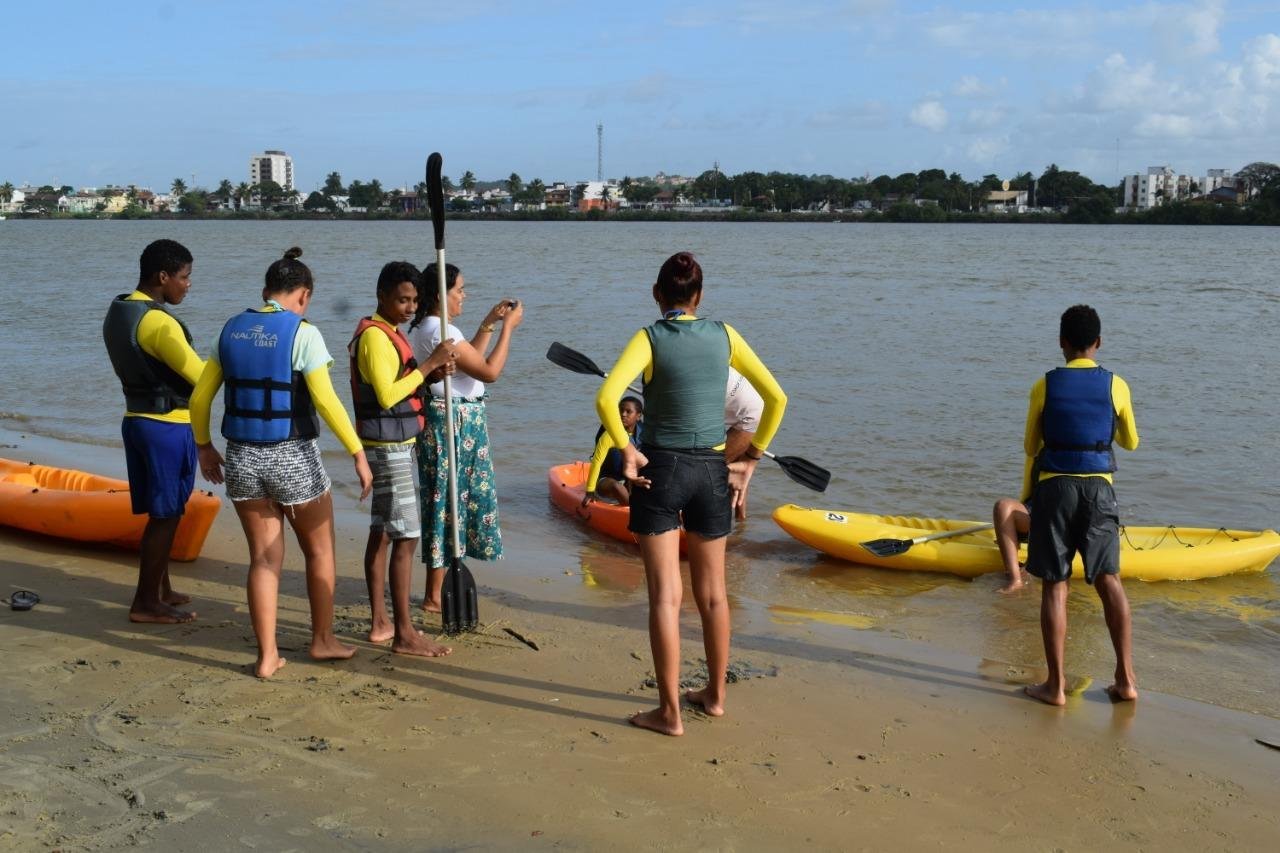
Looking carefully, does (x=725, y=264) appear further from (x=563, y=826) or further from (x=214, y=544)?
(x=563, y=826)

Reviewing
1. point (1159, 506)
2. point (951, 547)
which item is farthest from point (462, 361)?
point (1159, 506)

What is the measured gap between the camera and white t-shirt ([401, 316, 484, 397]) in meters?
5.12

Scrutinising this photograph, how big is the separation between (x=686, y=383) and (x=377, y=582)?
6.23 feet

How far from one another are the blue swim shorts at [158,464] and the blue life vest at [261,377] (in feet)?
3.56

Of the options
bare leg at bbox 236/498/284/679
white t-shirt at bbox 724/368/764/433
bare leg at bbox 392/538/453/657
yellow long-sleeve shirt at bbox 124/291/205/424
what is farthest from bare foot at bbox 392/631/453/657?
white t-shirt at bbox 724/368/764/433

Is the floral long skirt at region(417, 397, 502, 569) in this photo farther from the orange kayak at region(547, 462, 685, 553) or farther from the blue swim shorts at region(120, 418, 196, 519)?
the orange kayak at region(547, 462, 685, 553)

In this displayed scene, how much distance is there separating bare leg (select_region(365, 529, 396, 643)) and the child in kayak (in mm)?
1408

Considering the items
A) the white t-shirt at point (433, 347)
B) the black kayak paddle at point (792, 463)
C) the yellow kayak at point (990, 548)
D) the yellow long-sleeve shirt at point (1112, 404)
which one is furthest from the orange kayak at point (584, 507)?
the yellow long-sleeve shirt at point (1112, 404)

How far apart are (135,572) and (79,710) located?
87.6 inches

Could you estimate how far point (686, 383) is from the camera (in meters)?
4.13

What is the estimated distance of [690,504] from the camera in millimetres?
4242

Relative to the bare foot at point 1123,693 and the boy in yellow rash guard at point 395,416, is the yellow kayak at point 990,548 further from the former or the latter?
the boy in yellow rash guard at point 395,416

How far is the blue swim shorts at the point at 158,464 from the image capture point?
5438 mm

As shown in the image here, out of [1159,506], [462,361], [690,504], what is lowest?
[1159,506]
